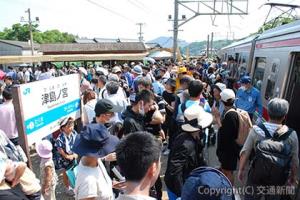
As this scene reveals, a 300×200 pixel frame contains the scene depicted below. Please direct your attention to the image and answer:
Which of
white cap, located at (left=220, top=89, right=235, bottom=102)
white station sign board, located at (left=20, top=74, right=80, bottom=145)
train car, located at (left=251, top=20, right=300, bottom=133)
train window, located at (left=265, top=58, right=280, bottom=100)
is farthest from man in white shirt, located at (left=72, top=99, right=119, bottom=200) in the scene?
train window, located at (left=265, top=58, right=280, bottom=100)

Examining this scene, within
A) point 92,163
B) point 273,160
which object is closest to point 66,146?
point 92,163

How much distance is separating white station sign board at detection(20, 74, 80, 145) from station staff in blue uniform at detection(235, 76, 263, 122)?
10.2ft

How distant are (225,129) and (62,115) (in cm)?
256

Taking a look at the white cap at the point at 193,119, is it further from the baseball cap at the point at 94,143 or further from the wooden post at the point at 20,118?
the wooden post at the point at 20,118

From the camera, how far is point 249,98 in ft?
19.1

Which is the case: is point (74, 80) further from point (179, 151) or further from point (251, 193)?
point (251, 193)

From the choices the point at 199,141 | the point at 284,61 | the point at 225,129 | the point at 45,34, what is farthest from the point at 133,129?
the point at 45,34

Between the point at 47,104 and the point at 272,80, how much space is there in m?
3.97

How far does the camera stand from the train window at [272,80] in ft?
17.7

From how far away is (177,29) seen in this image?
58.7ft

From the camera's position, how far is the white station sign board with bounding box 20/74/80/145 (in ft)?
12.7

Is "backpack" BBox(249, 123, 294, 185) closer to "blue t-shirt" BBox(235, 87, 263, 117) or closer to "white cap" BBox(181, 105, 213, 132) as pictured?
"white cap" BBox(181, 105, 213, 132)

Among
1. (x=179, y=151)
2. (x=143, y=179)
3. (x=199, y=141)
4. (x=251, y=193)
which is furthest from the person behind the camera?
(x=251, y=193)

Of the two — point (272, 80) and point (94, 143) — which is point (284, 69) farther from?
point (94, 143)
